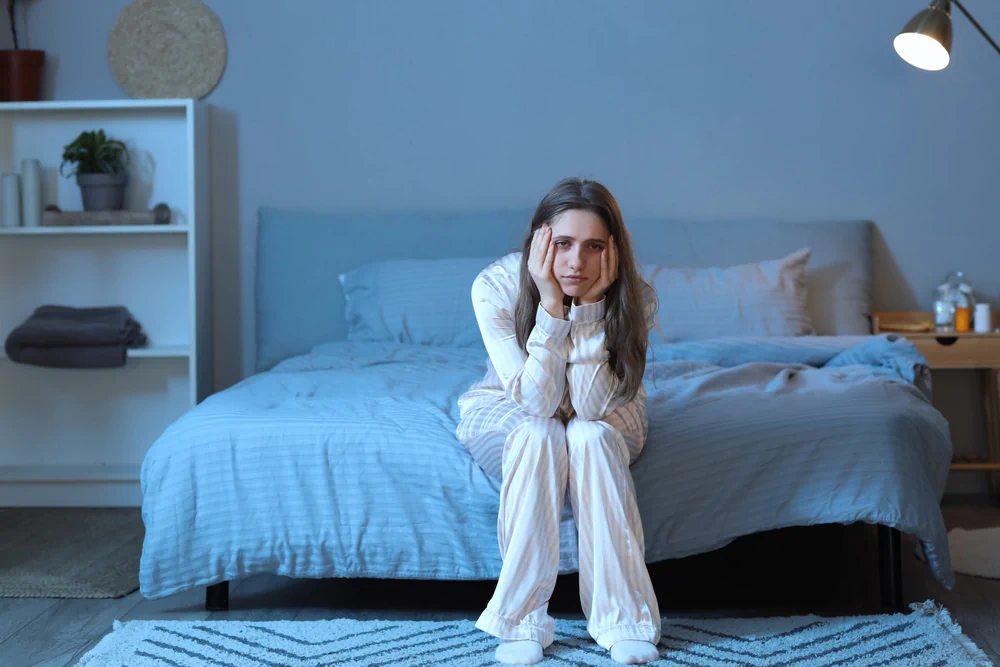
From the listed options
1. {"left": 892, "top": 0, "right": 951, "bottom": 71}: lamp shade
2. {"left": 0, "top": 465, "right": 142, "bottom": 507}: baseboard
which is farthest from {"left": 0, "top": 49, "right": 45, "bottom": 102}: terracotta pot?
{"left": 892, "top": 0, "right": 951, "bottom": 71}: lamp shade

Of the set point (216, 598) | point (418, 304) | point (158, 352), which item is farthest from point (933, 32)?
point (158, 352)

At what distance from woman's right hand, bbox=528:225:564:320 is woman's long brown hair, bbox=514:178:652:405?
6 centimetres

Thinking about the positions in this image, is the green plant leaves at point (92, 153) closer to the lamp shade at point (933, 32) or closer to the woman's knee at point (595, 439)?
the woman's knee at point (595, 439)

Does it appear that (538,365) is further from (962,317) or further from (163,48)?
(163,48)

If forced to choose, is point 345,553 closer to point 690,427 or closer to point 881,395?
point 690,427

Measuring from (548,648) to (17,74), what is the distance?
2.88 metres

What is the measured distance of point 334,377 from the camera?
284cm

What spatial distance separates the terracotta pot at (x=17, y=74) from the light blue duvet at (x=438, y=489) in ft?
6.45

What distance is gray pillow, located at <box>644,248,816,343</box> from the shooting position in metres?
3.24

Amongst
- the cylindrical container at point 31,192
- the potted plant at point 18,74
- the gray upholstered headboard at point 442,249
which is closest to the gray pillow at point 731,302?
the gray upholstered headboard at point 442,249

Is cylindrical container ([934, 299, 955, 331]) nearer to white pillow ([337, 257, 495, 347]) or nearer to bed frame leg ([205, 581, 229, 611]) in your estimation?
white pillow ([337, 257, 495, 347])

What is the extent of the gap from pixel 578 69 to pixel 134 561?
2.24m

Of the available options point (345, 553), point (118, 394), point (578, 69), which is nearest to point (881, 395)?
point (345, 553)

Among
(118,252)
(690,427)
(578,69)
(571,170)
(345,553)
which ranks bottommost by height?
(345,553)
